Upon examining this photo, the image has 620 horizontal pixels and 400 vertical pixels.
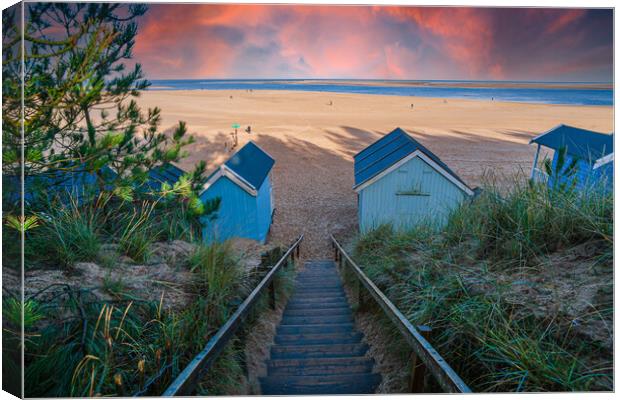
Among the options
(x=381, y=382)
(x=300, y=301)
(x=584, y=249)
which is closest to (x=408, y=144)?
(x=300, y=301)

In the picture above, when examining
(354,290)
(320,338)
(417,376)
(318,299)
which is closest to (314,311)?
(318,299)

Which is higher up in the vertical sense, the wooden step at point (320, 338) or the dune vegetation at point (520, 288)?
the dune vegetation at point (520, 288)

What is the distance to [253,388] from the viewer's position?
341cm

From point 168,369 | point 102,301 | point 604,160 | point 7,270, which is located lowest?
point 168,369

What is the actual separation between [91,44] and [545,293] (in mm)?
4640

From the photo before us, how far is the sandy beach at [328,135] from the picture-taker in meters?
16.7

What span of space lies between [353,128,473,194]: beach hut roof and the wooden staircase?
24.6 ft

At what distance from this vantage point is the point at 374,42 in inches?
193

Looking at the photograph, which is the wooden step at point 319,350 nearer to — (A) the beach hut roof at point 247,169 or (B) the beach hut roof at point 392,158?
(A) the beach hut roof at point 247,169

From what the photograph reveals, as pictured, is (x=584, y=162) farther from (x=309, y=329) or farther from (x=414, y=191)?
(x=414, y=191)

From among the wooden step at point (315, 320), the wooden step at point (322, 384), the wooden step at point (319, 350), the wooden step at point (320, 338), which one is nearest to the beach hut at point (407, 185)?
the wooden step at point (315, 320)

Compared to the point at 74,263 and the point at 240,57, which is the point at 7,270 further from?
the point at 240,57

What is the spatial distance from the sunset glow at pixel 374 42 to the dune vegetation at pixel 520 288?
144 centimetres

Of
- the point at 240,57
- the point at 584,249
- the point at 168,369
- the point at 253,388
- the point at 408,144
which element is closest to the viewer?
the point at 168,369
